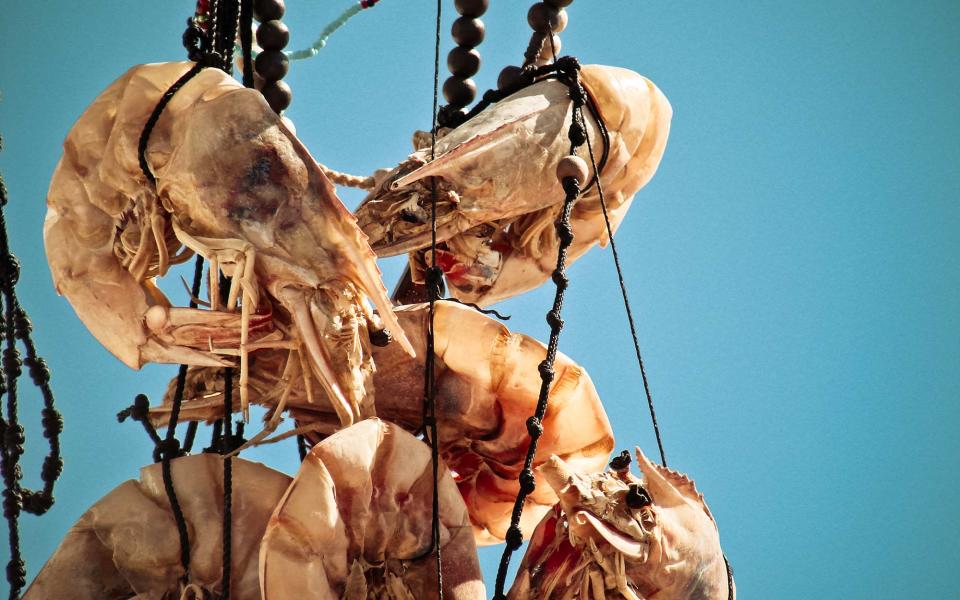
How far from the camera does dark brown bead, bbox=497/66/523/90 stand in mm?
3672

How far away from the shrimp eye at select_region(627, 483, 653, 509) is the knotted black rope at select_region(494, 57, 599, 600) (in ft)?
0.63

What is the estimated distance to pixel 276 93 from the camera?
3.81m

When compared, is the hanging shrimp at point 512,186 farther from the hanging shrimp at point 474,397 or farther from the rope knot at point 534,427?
the rope knot at point 534,427

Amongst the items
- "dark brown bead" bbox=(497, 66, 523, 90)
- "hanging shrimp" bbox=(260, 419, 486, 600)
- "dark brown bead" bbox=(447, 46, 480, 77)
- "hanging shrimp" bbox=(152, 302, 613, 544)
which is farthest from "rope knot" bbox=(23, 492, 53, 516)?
"dark brown bead" bbox=(447, 46, 480, 77)

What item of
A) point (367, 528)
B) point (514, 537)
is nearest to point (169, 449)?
point (367, 528)

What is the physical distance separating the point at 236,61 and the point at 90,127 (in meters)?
0.94

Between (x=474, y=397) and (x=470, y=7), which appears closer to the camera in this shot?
(x=474, y=397)

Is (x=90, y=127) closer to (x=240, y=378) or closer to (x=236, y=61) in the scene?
(x=240, y=378)

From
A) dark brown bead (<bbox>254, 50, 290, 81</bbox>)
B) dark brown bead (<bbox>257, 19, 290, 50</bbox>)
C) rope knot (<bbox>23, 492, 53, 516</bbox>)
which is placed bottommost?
rope knot (<bbox>23, 492, 53, 516</bbox>)

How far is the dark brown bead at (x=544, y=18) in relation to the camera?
13.0 ft

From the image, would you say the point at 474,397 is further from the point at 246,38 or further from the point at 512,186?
the point at 246,38

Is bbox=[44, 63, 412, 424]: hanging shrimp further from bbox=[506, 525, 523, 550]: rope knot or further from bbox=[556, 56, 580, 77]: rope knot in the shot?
bbox=[556, 56, 580, 77]: rope knot

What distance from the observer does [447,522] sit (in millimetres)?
3207

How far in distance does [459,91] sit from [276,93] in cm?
47
